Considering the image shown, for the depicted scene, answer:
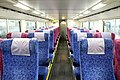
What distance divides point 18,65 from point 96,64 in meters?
1.30

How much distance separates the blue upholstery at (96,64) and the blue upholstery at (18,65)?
77cm

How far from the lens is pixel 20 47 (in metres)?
2.65

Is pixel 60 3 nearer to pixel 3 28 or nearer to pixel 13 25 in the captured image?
pixel 3 28

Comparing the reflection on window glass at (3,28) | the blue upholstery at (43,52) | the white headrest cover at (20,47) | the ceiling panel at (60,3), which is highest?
the ceiling panel at (60,3)

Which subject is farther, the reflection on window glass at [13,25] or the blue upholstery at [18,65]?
the reflection on window glass at [13,25]

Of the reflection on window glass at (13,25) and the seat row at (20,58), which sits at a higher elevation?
the reflection on window glass at (13,25)

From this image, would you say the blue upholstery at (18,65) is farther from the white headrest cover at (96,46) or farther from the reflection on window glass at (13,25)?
the reflection on window glass at (13,25)

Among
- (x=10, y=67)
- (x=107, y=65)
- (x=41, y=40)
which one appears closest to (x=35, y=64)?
(x=10, y=67)

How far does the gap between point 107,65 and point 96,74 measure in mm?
241

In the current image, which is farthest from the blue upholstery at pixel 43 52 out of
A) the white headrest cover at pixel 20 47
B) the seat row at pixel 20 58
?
the white headrest cover at pixel 20 47

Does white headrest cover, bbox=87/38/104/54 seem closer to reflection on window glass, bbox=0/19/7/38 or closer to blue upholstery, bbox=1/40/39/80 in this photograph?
blue upholstery, bbox=1/40/39/80

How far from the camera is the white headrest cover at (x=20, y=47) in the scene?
A: 2629 mm

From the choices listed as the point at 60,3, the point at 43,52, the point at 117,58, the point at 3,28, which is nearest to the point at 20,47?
the point at 117,58

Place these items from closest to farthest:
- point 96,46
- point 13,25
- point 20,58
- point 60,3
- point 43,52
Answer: point 96,46 < point 20,58 < point 43,52 < point 60,3 < point 13,25
